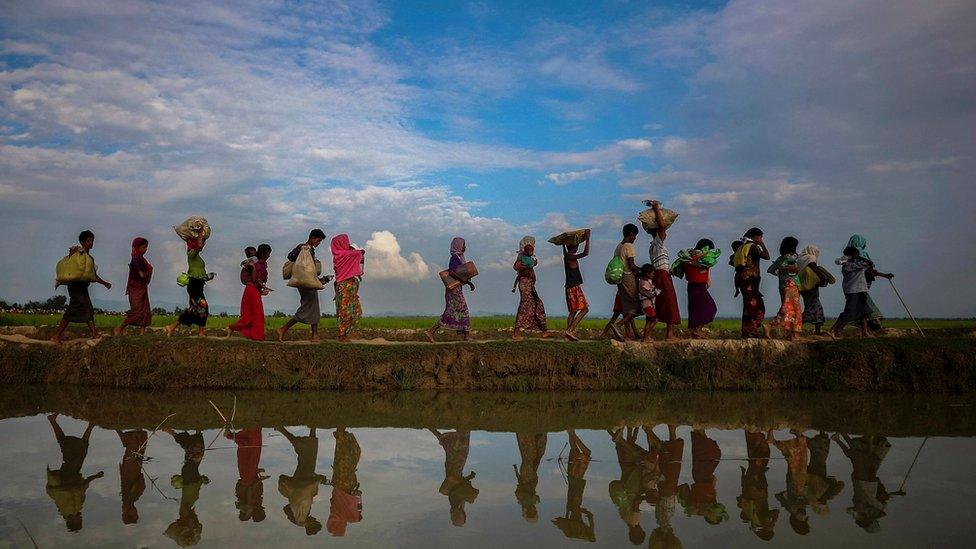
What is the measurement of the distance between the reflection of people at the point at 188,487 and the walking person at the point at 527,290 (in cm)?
651

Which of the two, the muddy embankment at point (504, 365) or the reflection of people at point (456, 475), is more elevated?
the muddy embankment at point (504, 365)

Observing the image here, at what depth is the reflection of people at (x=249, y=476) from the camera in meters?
3.85

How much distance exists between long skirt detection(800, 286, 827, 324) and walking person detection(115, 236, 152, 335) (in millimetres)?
12105

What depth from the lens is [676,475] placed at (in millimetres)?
4727

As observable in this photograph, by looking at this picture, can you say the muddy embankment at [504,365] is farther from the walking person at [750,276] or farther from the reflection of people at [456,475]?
the reflection of people at [456,475]

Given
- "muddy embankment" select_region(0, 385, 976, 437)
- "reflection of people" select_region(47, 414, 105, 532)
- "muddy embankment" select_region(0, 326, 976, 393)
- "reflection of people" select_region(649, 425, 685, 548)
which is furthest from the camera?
"muddy embankment" select_region(0, 326, 976, 393)

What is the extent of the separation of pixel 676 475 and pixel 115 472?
4158mm

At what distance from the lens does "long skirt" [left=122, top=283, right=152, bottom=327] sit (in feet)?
37.2

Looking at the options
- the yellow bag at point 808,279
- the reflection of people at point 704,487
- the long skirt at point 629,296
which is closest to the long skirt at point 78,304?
the long skirt at point 629,296

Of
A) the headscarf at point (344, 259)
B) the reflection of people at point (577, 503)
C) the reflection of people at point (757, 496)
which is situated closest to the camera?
the reflection of people at point (577, 503)

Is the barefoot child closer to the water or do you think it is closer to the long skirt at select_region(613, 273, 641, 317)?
the long skirt at select_region(613, 273, 641, 317)

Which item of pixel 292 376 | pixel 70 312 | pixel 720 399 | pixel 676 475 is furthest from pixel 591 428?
pixel 70 312

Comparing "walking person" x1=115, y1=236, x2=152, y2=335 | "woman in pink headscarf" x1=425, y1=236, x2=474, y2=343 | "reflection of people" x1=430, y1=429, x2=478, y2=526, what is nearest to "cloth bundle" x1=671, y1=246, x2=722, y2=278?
"woman in pink headscarf" x1=425, y1=236, x2=474, y2=343

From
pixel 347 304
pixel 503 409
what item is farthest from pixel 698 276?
pixel 347 304
